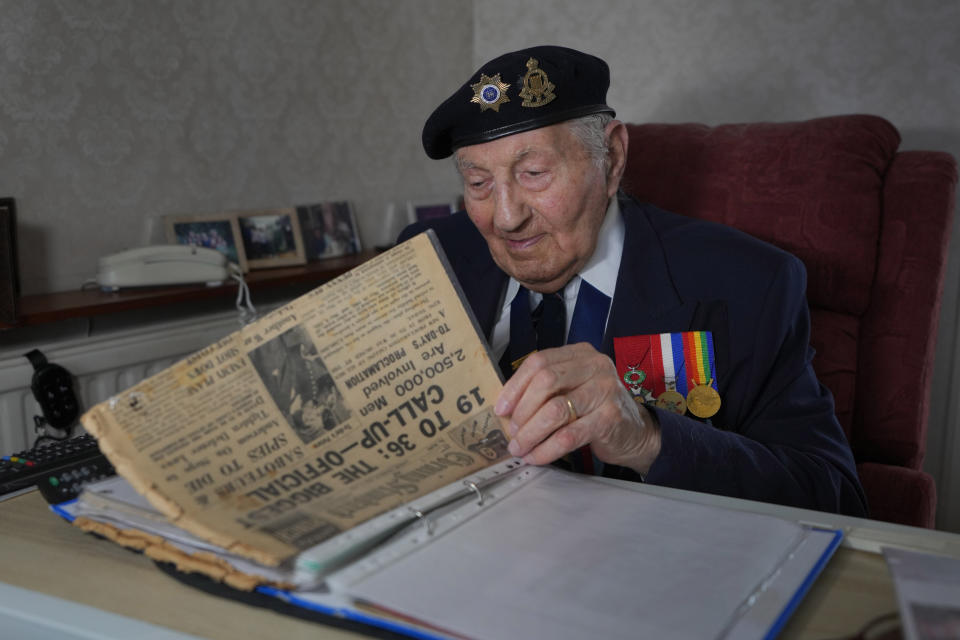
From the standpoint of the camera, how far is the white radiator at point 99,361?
1.54m

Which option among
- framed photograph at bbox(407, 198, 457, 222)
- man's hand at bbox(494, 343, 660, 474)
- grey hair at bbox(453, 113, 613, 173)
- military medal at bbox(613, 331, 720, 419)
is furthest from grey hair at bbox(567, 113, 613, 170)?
framed photograph at bbox(407, 198, 457, 222)

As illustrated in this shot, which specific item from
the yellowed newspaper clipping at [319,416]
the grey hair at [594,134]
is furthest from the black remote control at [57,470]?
the grey hair at [594,134]

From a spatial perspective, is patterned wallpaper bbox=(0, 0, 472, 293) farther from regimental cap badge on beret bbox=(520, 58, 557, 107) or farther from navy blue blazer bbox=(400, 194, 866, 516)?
regimental cap badge on beret bbox=(520, 58, 557, 107)

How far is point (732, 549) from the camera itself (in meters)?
0.63

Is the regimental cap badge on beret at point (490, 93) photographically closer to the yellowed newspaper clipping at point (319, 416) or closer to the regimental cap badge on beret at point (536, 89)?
the regimental cap badge on beret at point (536, 89)

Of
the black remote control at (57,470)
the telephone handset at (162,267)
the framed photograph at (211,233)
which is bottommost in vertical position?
the black remote control at (57,470)

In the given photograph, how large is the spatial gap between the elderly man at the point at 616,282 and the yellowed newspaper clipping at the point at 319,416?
336 millimetres

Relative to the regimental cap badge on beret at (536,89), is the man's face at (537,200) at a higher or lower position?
lower

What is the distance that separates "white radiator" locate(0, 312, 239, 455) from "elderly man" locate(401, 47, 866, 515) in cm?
82

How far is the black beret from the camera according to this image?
1.13 meters

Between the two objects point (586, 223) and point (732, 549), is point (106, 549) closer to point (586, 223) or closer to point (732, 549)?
point (732, 549)

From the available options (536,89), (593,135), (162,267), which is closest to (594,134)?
(593,135)

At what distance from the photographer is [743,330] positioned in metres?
1.18

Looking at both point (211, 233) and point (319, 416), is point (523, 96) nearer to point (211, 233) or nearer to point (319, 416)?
point (319, 416)
